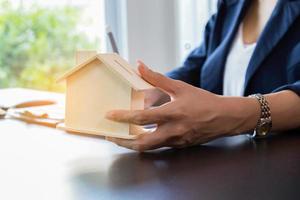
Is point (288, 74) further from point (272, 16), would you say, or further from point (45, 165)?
point (45, 165)

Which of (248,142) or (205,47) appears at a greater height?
(205,47)

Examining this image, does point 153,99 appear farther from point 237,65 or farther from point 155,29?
point 155,29

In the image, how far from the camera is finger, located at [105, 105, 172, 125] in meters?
0.65

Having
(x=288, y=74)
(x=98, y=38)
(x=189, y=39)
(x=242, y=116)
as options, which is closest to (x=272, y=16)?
(x=288, y=74)

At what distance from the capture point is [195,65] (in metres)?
1.35

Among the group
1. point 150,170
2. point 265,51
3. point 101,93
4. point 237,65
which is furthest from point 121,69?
point 237,65

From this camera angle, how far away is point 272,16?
106 cm

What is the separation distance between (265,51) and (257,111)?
12.9 inches

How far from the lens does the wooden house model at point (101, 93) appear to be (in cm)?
69

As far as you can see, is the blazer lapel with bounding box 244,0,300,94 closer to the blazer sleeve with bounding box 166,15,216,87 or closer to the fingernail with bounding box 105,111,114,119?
the blazer sleeve with bounding box 166,15,216,87

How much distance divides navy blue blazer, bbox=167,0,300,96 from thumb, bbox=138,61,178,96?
25 cm

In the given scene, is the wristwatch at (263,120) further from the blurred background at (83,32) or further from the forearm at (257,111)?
the blurred background at (83,32)

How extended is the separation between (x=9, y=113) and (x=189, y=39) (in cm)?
122

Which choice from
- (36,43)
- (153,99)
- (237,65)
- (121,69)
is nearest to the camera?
(121,69)
